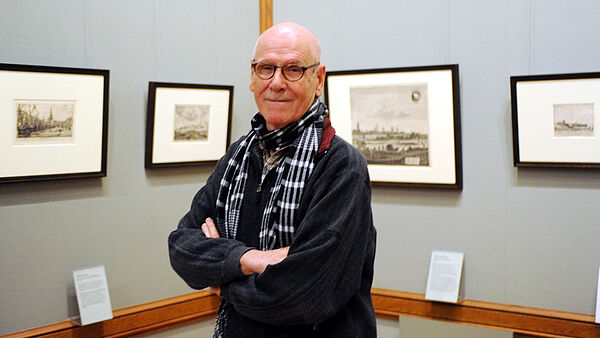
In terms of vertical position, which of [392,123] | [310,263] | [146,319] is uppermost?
[392,123]

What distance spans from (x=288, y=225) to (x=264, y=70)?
64 cm

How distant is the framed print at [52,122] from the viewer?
3.63m

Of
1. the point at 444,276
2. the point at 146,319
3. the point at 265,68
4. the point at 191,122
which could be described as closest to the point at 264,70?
the point at 265,68

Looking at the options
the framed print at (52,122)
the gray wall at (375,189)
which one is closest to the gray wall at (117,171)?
the gray wall at (375,189)

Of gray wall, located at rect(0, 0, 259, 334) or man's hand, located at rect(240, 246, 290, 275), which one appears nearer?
man's hand, located at rect(240, 246, 290, 275)

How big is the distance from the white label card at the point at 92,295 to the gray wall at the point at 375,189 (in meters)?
0.08

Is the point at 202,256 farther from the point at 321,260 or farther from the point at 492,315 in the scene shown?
the point at 492,315

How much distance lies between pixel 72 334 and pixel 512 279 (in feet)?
9.68

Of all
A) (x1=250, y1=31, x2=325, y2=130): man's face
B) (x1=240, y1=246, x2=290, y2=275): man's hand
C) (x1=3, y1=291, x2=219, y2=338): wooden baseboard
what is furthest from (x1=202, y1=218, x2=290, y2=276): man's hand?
(x1=3, y1=291, x2=219, y2=338): wooden baseboard

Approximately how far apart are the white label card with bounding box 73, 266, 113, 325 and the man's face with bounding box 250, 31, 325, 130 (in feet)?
7.05

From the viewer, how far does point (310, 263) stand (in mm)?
2219

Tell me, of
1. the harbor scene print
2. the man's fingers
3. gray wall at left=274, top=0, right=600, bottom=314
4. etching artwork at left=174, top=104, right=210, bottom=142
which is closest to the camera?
the man's fingers

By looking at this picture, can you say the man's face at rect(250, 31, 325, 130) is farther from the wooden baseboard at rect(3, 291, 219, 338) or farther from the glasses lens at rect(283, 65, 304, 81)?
the wooden baseboard at rect(3, 291, 219, 338)

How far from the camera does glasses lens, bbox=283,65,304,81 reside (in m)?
2.48
